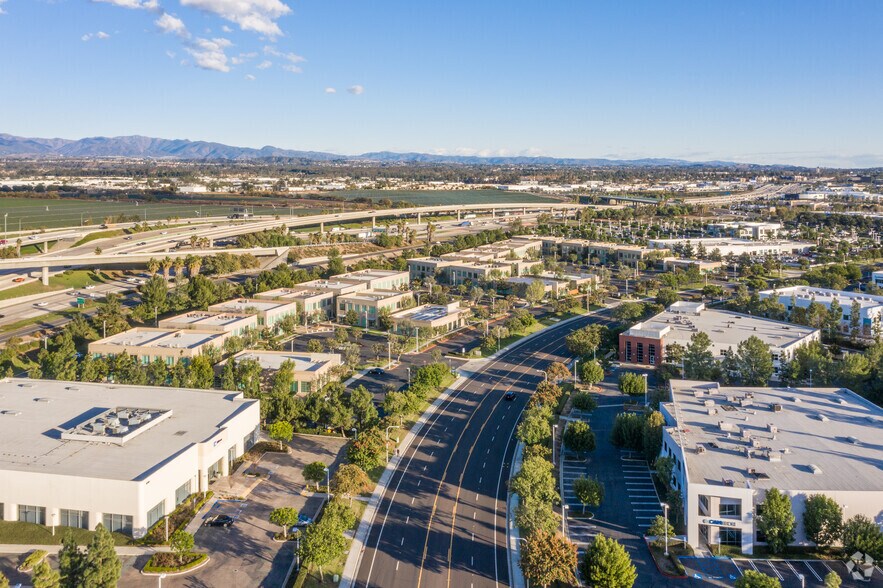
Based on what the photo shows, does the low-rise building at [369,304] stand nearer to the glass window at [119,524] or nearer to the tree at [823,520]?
the glass window at [119,524]

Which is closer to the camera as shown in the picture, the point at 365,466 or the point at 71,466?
the point at 71,466

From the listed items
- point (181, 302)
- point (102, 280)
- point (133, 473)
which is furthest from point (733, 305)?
point (102, 280)

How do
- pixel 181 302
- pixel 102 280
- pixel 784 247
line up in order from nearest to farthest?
pixel 181 302 < pixel 102 280 < pixel 784 247

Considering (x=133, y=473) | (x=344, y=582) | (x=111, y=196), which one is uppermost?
(x=111, y=196)

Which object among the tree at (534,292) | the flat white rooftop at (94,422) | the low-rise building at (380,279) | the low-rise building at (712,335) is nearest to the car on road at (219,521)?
the flat white rooftop at (94,422)

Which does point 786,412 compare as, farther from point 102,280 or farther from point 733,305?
point 102,280

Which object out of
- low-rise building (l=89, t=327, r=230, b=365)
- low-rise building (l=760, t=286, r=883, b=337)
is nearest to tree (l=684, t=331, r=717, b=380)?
low-rise building (l=760, t=286, r=883, b=337)

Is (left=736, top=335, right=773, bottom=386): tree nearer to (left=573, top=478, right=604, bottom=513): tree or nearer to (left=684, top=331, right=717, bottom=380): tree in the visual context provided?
(left=684, top=331, right=717, bottom=380): tree
